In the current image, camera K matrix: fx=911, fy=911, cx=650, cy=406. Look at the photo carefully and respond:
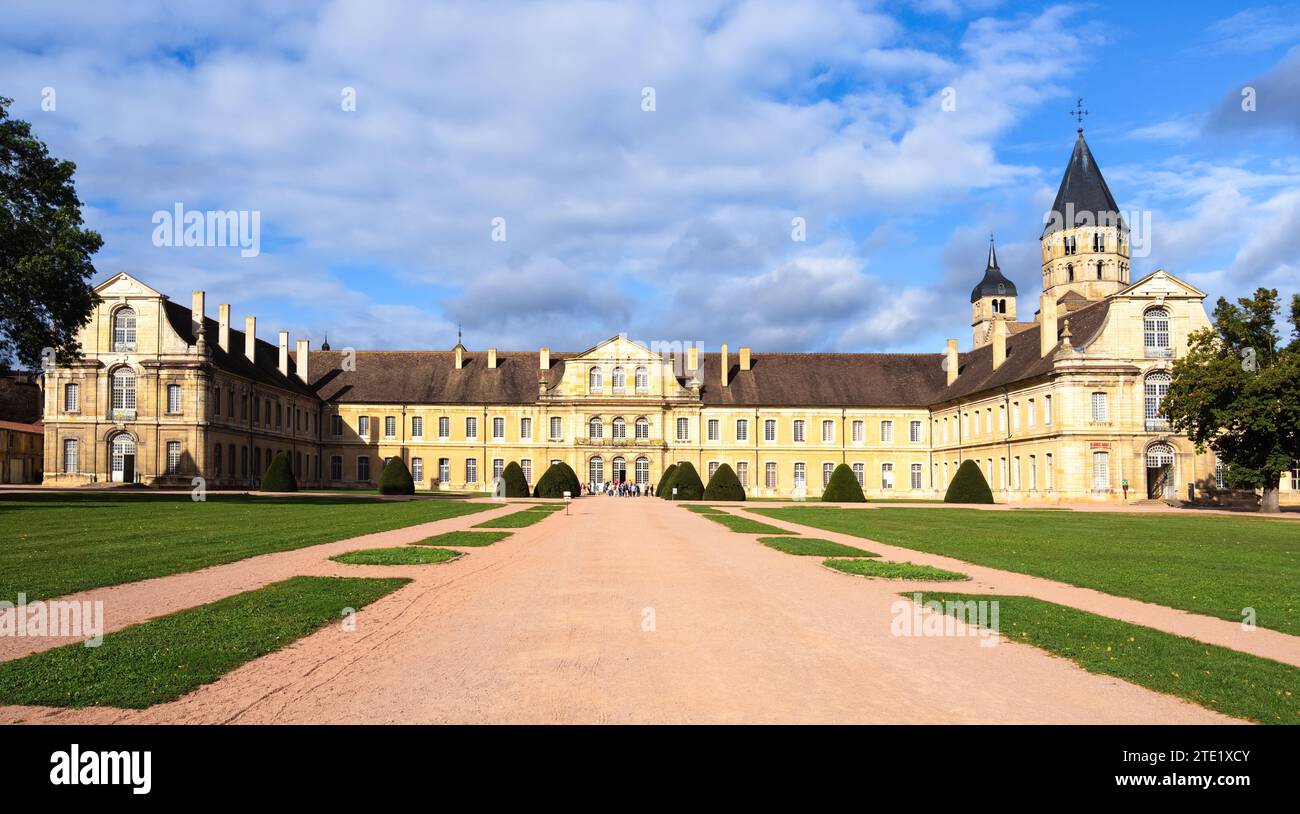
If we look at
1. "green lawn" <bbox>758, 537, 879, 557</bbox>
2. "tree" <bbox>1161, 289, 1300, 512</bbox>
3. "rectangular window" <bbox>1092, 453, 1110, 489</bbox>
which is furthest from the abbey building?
"green lawn" <bbox>758, 537, 879, 557</bbox>

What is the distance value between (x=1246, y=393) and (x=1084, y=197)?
4545 centimetres

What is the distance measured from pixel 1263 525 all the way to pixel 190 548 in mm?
30334

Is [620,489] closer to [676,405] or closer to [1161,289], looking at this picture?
[676,405]

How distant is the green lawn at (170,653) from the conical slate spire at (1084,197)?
7818 cm

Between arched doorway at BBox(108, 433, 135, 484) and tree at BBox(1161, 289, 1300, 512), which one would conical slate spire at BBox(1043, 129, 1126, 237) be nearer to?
tree at BBox(1161, 289, 1300, 512)

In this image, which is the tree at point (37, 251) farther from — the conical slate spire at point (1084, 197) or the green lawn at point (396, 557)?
the conical slate spire at point (1084, 197)

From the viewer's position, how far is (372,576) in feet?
43.8

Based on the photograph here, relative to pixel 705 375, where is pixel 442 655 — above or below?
below

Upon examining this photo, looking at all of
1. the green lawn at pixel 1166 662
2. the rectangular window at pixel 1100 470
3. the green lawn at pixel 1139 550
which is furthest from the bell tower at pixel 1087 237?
the green lawn at pixel 1166 662

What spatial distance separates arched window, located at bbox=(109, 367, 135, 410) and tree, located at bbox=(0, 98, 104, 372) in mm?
20891

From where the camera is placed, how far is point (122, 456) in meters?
49.0

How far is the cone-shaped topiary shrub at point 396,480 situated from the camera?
49.7 metres
